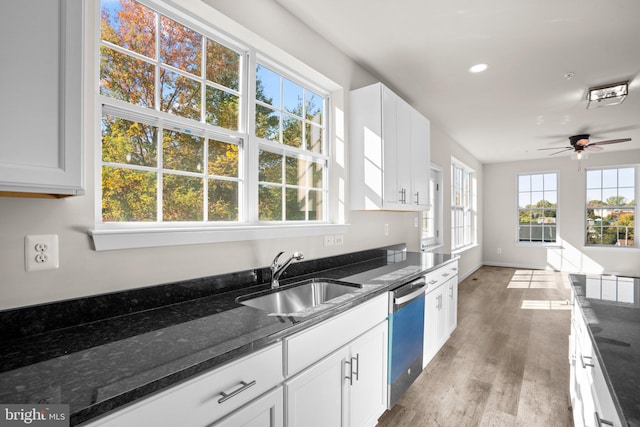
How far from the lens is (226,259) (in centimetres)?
172

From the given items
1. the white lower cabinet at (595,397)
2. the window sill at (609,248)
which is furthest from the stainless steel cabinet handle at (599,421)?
the window sill at (609,248)

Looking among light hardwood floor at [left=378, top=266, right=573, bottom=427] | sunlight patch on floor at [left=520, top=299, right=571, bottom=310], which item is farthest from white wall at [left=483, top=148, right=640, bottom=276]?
light hardwood floor at [left=378, top=266, right=573, bottom=427]

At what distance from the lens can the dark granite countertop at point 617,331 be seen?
0.80 metres

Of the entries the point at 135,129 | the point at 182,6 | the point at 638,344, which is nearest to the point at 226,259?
the point at 135,129

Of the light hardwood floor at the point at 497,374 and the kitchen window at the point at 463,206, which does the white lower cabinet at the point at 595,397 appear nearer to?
the light hardwood floor at the point at 497,374

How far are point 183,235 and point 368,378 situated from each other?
4.19 feet

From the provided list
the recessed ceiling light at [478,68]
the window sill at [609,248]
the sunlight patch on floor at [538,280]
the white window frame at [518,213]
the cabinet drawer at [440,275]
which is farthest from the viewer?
the white window frame at [518,213]

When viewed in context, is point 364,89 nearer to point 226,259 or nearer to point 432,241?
point 226,259

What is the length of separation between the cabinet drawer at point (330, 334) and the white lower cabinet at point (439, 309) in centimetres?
87

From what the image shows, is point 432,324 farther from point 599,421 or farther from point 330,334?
point 599,421

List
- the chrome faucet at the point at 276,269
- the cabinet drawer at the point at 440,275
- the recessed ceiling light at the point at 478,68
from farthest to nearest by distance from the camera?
the recessed ceiling light at the point at 478,68 < the cabinet drawer at the point at 440,275 < the chrome faucet at the point at 276,269

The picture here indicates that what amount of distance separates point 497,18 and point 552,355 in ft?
9.70

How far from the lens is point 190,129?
167 cm

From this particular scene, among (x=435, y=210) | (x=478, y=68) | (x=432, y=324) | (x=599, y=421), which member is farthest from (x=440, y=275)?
(x=435, y=210)
